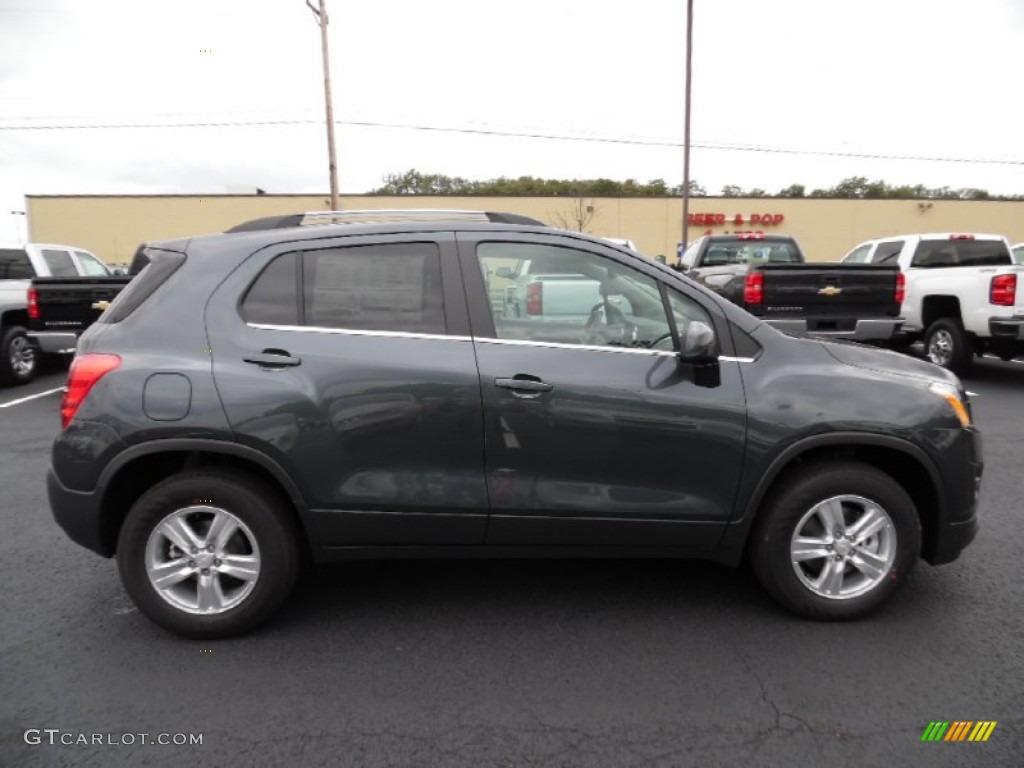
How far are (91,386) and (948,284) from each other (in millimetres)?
10055

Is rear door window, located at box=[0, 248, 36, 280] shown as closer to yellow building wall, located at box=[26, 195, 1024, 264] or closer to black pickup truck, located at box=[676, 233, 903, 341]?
black pickup truck, located at box=[676, 233, 903, 341]

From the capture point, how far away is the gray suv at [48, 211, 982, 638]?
286 cm

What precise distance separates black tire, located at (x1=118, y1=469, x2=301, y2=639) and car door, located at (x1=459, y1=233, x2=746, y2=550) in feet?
2.98

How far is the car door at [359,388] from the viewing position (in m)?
2.84

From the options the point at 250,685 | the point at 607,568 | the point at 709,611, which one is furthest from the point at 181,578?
the point at 709,611

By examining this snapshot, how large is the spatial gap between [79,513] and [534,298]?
215 cm

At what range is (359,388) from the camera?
2.85 m

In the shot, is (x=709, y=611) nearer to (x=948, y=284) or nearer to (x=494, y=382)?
(x=494, y=382)

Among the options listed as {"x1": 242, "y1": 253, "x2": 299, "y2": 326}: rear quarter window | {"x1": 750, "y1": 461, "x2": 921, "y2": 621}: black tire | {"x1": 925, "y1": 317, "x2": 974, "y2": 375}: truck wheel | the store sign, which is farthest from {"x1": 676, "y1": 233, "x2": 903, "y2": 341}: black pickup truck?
the store sign

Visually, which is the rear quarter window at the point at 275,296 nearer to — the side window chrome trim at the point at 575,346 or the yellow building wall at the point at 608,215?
the side window chrome trim at the point at 575,346

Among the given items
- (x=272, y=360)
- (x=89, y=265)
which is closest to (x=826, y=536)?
(x=272, y=360)

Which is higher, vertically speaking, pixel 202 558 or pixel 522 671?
pixel 202 558

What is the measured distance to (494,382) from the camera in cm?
A: 287

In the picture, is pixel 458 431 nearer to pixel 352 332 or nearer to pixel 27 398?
pixel 352 332
